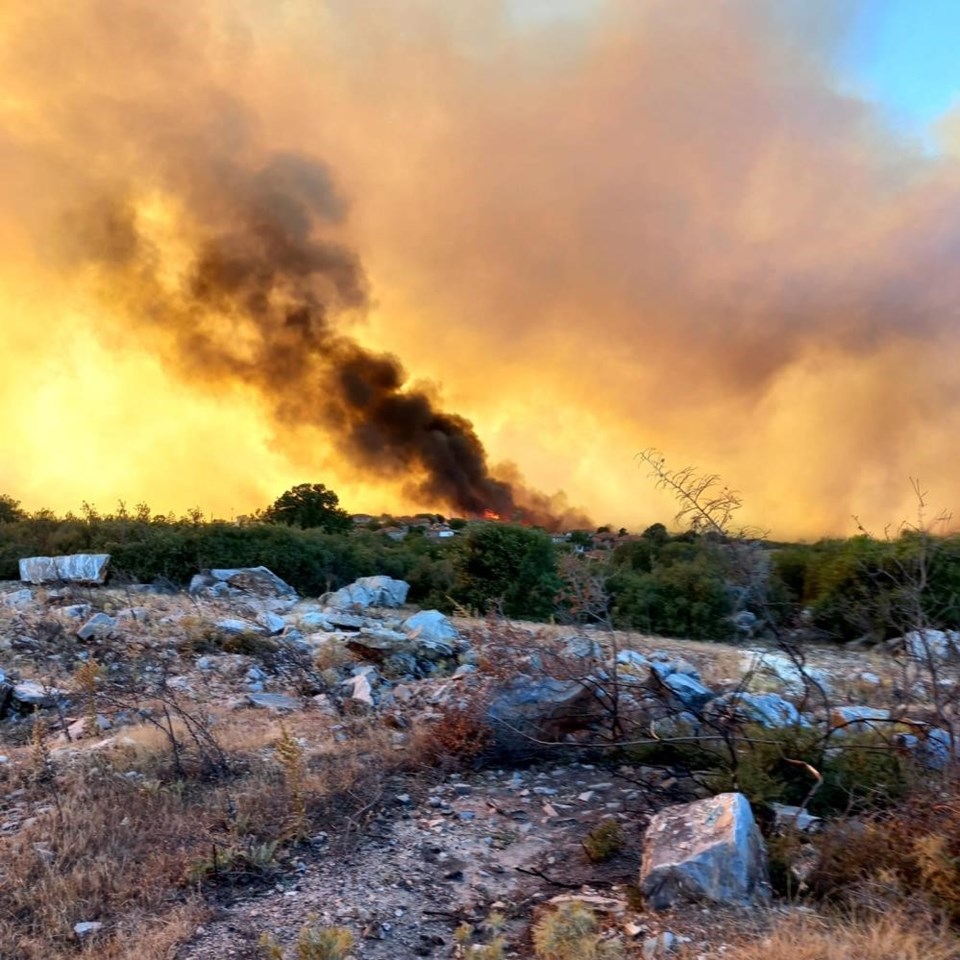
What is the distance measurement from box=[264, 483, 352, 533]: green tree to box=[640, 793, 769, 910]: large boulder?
2654cm

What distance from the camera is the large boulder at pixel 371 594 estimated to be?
1709 centimetres

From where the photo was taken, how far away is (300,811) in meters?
4.78

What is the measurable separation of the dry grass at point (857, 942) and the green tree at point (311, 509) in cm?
2722

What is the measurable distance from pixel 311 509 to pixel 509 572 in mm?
13749

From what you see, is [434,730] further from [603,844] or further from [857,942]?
[857,942]

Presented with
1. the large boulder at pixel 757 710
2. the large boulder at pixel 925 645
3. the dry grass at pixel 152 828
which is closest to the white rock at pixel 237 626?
the dry grass at pixel 152 828

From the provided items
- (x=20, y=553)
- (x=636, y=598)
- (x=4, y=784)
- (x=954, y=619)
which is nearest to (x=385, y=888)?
(x=4, y=784)

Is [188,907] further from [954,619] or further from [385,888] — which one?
[954,619]

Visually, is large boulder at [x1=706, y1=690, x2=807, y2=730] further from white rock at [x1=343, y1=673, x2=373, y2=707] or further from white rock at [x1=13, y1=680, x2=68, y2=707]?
white rock at [x1=13, y1=680, x2=68, y2=707]

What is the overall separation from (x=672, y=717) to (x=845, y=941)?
262 cm

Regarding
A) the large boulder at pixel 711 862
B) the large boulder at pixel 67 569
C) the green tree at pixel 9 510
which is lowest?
the large boulder at pixel 711 862

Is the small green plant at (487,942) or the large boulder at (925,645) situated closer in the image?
the small green plant at (487,942)

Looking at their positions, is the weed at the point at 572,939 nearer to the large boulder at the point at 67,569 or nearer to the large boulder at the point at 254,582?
the large boulder at the point at 254,582

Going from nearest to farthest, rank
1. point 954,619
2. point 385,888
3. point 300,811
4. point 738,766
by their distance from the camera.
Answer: point 385,888
point 738,766
point 300,811
point 954,619
